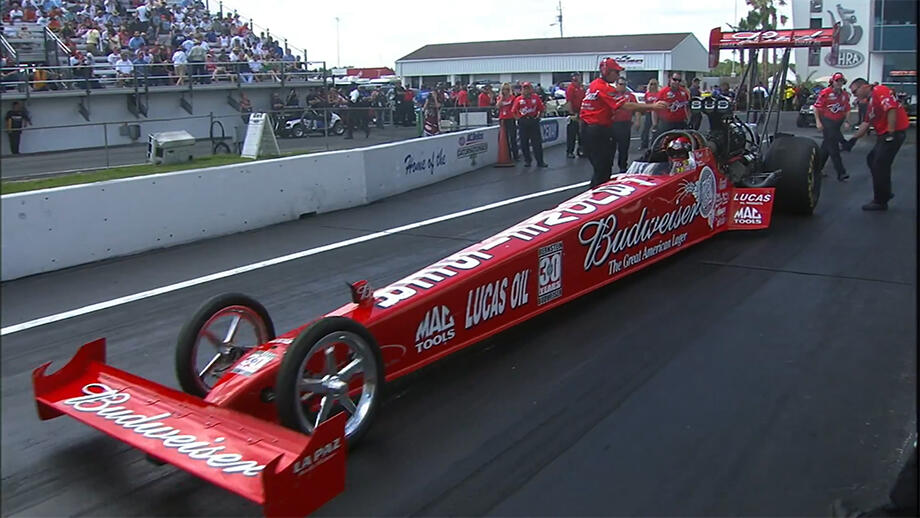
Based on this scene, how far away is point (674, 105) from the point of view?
→ 1239 centimetres

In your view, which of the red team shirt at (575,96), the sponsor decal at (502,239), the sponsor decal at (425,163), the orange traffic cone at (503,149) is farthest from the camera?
the orange traffic cone at (503,149)

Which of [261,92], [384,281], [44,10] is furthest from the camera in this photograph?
[261,92]

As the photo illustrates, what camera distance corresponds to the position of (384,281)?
287 inches

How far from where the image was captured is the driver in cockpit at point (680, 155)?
7230 millimetres

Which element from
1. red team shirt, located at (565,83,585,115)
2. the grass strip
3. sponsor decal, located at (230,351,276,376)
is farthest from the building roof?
sponsor decal, located at (230,351,276,376)

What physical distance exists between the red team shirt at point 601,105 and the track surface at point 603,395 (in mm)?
2553

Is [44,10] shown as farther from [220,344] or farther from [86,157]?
[220,344]

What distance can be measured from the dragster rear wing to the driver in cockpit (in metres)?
2.22

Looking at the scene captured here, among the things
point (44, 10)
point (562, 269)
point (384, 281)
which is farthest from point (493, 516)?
point (44, 10)

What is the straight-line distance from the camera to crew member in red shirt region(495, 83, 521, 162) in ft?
53.9

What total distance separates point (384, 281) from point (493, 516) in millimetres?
4178

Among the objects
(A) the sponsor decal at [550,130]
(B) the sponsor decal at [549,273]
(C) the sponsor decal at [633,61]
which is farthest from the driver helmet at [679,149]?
(C) the sponsor decal at [633,61]

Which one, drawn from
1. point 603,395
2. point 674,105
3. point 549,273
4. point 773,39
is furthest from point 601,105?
point 603,395

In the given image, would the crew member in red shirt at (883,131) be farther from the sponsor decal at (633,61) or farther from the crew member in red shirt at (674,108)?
the sponsor decal at (633,61)
